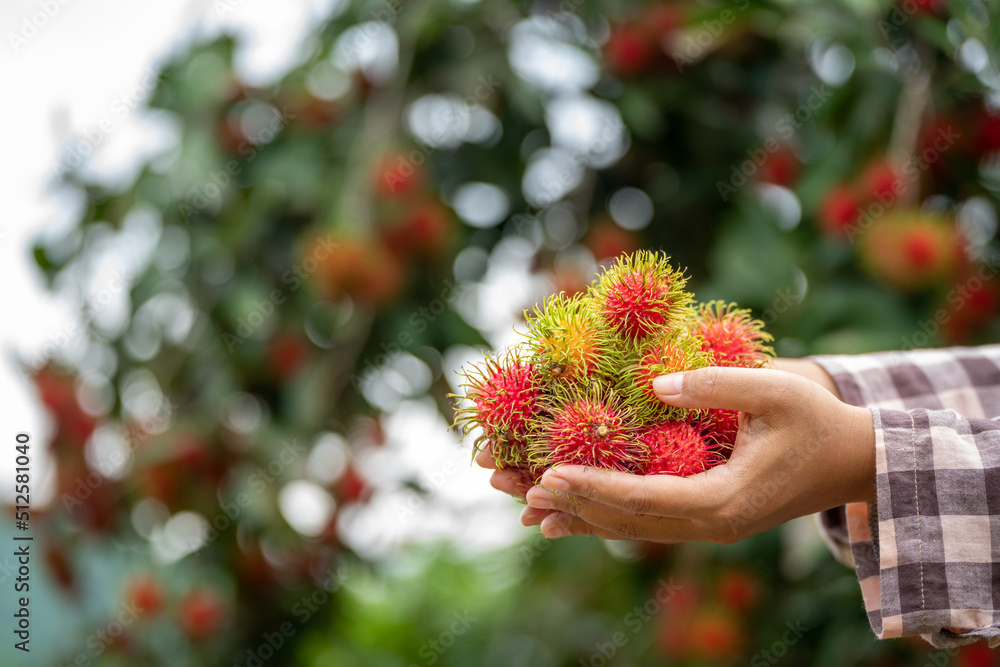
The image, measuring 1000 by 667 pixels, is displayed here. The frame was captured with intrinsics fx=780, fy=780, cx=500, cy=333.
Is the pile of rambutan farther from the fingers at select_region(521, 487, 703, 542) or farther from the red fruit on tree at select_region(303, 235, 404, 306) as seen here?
the red fruit on tree at select_region(303, 235, 404, 306)

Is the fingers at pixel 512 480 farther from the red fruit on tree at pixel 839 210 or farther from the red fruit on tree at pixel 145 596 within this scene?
the red fruit on tree at pixel 145 596

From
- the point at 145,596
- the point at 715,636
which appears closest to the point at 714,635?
the point at 715,636

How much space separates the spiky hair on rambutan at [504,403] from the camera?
0.51 meters

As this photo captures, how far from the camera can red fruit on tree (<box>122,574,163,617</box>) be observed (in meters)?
1.29

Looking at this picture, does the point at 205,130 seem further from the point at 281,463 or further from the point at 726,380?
the point at 726,380

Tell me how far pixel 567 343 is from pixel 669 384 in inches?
2.9

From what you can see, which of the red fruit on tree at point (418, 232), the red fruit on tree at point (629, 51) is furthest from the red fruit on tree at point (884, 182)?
the red fruit on tree at point (418, 232)

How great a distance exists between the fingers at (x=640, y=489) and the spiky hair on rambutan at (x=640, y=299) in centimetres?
10

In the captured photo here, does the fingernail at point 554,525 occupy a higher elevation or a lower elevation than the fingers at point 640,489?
lower

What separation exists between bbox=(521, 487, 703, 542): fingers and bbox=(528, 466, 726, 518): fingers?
2 cm

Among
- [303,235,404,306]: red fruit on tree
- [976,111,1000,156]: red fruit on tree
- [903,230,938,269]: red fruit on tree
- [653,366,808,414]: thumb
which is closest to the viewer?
[653,366,808,414]: thumb

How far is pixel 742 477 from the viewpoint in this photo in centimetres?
49

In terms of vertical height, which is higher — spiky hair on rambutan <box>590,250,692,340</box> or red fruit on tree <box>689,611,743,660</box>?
spiky hair on rambutan <box>590,250,692,340</box>

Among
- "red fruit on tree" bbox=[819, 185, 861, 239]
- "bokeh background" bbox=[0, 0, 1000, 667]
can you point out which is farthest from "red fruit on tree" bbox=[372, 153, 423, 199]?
"red fruit on tree" bbox=[819, 185, 861, 239]
